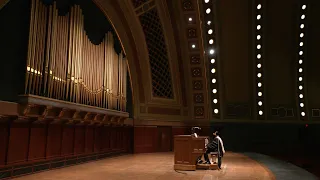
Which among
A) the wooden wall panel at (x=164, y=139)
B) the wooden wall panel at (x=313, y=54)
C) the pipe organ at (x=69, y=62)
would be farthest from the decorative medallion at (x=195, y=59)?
the wooden wall panel at (x=313, y=54)

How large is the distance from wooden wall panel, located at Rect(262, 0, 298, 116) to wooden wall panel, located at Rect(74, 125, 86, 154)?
29.2 feet

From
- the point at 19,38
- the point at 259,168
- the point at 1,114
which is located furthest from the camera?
the point at 259,168

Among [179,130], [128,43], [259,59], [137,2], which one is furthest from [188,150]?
[259,59]

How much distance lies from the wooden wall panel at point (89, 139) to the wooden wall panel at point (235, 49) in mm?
7118

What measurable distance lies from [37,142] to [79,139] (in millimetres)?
2125

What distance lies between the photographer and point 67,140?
9109 mm

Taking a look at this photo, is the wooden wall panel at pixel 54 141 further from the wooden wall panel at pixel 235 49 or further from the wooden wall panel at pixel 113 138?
the wooden wall panel at pixel 235 49

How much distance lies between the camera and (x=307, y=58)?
1443cm

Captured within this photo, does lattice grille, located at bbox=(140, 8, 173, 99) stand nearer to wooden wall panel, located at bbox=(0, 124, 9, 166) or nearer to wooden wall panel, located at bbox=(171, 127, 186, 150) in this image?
wooden wall panel, located at bbox=(171, 127, 186, 150)

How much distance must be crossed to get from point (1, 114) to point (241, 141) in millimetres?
11497

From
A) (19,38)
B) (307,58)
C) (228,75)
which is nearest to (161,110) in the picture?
(228,75)

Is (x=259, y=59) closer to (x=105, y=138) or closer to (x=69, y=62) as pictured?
(x=105, y=138)

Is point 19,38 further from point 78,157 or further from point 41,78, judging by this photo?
point 78,157

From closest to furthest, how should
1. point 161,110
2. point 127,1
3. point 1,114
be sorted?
point 1,114 → point 127,1 → point 161,110
